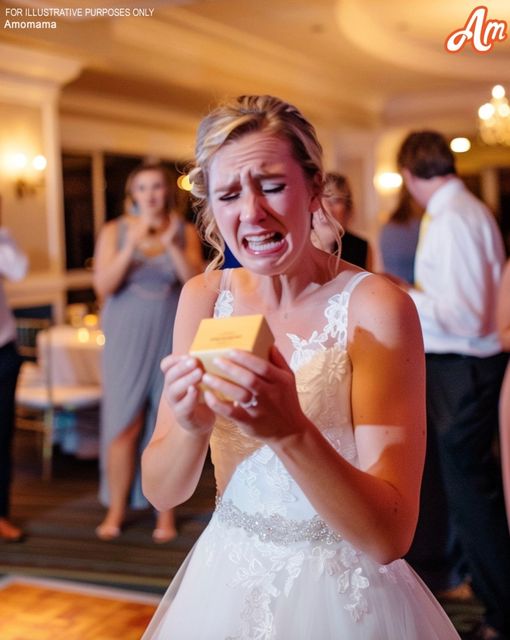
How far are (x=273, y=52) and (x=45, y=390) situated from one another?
4.25 m

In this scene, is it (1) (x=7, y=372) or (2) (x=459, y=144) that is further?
(2) (x=459, y=144)

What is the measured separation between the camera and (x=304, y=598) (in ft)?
4.14

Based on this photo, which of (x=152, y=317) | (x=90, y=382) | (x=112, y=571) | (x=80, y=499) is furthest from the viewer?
(x=90, y=382)

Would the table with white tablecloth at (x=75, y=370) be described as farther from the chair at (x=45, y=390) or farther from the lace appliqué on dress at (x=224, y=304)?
the lace appliqué on dress at (x=224, y=304)

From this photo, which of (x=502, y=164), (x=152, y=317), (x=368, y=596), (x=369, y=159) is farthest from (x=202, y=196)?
(x=502, y=164)

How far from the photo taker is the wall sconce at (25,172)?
6.18 meters

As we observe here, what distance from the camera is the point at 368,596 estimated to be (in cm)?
125

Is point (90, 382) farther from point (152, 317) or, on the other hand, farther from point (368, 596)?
point (368, 596)

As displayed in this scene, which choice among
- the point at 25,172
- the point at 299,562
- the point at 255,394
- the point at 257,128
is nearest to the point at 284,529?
the point at 299,562

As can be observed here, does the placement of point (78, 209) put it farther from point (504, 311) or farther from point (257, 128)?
point (257, 128)

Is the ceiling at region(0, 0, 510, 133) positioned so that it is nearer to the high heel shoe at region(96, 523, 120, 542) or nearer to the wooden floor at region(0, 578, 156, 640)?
the high heel shoe at region(96, 523, 120, 542)

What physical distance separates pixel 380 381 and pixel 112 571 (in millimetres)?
2573

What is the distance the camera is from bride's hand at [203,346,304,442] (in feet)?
2.89

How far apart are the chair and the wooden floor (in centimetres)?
153
